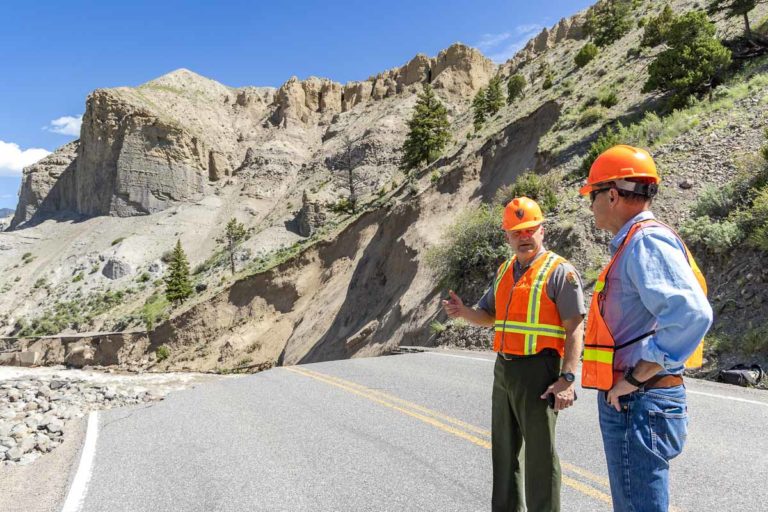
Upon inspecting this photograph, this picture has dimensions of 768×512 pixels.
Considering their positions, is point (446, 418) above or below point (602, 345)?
below

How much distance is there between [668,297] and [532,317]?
130cm

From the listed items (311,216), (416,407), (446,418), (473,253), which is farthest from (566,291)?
(311,216)

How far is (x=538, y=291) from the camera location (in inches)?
128

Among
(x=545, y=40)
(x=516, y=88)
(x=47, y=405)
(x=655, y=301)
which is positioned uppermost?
(x=545, y=40)

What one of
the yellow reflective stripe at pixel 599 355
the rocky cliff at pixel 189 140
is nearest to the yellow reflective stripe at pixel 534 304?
the yellow reflective stripe at pixel 599 355

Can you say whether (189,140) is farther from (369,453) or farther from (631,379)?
(631,379)

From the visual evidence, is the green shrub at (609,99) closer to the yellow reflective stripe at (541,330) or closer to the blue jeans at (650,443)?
the yellow reflective stripe at (541,330)

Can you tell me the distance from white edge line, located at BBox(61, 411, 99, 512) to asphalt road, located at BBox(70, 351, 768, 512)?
0.11 metres

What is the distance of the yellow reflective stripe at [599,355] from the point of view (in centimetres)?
223

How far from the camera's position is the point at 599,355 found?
7.45ft

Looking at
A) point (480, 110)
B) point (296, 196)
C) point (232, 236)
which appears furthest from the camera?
point (296, 196)

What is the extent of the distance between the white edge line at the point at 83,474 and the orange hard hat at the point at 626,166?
5301mm

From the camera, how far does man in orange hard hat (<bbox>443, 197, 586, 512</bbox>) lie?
10.2 ft

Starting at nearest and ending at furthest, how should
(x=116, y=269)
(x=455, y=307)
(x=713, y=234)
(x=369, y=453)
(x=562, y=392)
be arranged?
(x=562, y=392)
(x=455, y=307)
(x=369, y=453)
(x=713, y=234)
(x=116, y=269)
